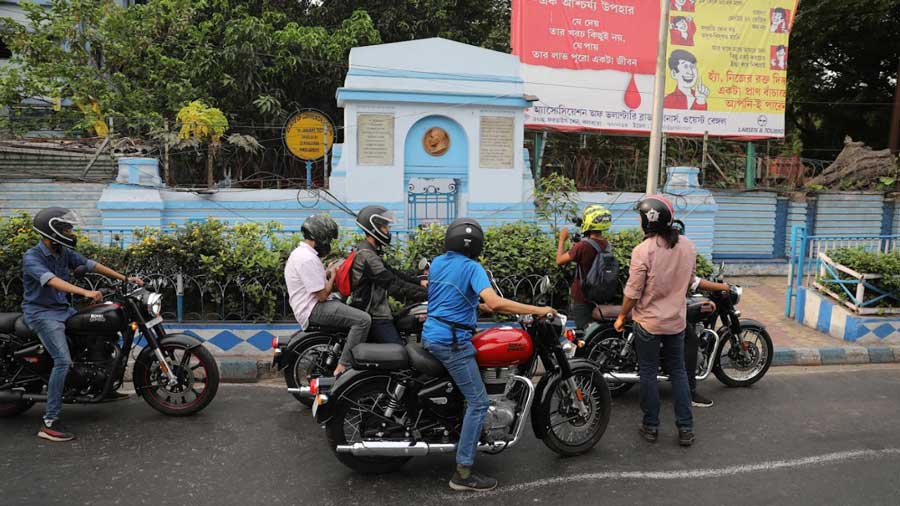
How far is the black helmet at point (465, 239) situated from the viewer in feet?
12.3

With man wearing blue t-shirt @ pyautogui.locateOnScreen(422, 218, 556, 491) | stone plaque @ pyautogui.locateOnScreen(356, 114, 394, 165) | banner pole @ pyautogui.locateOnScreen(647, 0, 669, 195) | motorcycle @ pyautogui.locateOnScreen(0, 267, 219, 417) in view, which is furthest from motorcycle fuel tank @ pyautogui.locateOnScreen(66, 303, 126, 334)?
stone plaque @ pyautogui.locateOnScreen(356, 114, 394, 165)

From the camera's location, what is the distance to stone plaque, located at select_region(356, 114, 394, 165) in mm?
10492

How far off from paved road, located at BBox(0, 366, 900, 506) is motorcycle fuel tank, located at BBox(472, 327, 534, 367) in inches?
28.6

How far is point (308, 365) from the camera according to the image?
496 cm

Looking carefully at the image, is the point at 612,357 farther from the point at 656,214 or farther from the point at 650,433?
the point at 656,214

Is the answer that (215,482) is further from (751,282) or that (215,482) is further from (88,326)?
(751,282)

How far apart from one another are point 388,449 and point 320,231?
5.81 feet

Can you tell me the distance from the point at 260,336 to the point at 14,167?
9.40 metres

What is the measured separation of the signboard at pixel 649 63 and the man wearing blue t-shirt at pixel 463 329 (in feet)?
28.8

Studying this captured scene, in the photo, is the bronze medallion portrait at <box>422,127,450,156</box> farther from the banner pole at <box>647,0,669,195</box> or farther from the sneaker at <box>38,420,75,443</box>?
the sneaker at <box>38,420,75,443</box>

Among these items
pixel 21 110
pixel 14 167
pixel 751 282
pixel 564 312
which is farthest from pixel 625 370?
pixel 21 110

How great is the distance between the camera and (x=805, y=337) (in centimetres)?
765

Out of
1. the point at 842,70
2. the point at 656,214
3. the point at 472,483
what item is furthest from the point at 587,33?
the point at 842,70

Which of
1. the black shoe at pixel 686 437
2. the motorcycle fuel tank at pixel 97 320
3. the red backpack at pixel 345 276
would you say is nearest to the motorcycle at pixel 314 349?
the red backpack at pixel 345 276
